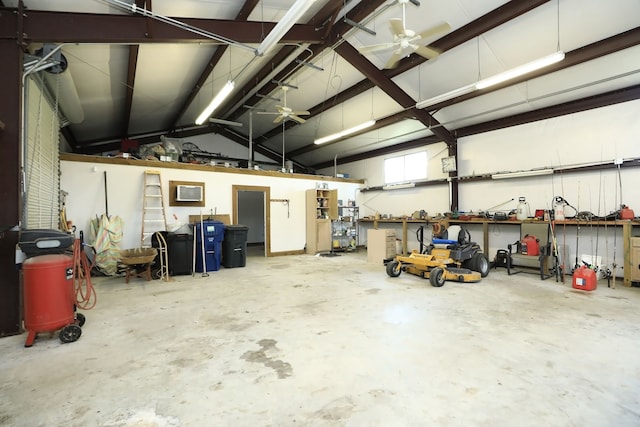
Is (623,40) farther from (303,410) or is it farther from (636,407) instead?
(303,410)

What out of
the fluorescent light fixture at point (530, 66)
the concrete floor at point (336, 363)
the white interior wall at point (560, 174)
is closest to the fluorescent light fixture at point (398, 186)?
the white interior wall at point (560, 174)

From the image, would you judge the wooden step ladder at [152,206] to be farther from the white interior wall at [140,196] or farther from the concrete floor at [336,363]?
the concrete floor at [336,363]

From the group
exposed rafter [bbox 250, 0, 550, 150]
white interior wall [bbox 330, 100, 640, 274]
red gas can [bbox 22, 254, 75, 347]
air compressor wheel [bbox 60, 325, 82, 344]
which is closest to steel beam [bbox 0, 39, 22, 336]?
red gas can [bbox 22, 254, 75, 347]

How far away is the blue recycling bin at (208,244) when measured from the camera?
243 inches

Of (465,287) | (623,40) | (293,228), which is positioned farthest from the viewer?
(293,228)

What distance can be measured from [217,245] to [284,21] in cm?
450

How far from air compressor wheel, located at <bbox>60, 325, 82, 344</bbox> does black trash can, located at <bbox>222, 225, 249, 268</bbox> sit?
3.91m

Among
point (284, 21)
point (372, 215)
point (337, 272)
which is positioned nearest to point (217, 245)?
point (337, 272)

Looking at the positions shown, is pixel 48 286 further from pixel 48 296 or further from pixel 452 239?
pixel 452 239

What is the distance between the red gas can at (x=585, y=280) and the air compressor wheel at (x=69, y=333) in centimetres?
676

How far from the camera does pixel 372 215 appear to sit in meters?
10.6

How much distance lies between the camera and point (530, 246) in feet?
19.0

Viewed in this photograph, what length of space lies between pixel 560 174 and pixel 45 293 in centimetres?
869

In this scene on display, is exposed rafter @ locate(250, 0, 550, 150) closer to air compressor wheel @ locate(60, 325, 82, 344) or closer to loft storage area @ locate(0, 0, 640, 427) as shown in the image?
loft storage area @ locate(0, 0, 640, 427)
